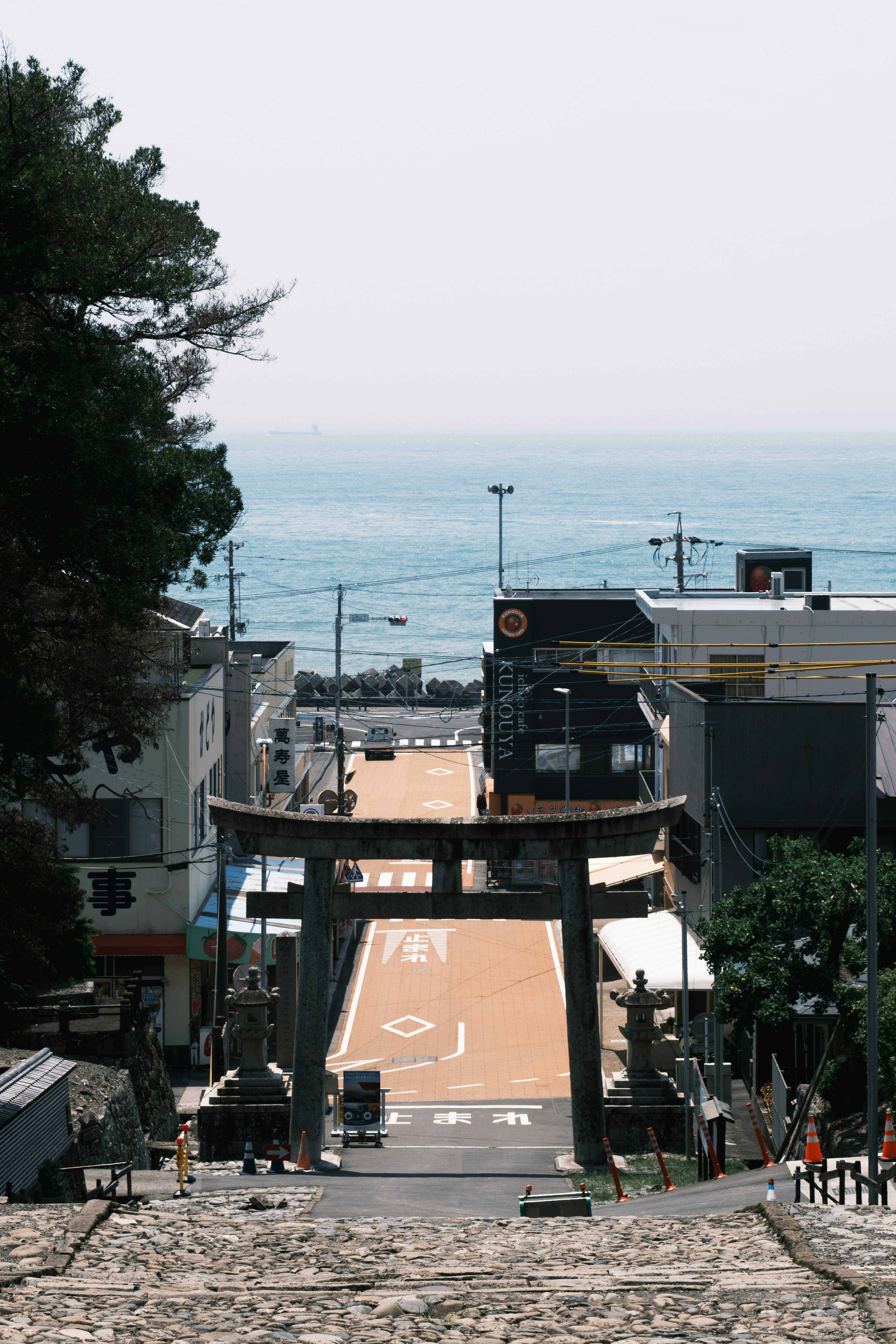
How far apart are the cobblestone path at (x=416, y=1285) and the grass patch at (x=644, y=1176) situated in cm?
690

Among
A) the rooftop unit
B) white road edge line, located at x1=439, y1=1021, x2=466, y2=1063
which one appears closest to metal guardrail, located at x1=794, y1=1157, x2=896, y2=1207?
white road edge line, located at x1=439, y1=1021, x2=466, y2=1063

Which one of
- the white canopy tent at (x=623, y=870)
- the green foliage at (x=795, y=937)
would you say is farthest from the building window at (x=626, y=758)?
the green foliage at (x=795, y=937)

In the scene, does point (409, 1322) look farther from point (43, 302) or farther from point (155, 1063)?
point (155, 1063)

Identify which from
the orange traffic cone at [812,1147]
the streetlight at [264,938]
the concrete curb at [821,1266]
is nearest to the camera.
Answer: the concrete curb at [821,1266]

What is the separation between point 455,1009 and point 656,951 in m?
7.96

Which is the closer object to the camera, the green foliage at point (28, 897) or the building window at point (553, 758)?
Answer: the green foliage at point (28, 897)

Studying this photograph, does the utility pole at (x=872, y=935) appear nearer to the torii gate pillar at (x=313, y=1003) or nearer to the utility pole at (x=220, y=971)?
the torii gate pillar at (x=313, y=1003)

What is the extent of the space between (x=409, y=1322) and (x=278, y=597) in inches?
6385

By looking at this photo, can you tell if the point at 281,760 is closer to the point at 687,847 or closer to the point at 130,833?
the point at 130,833

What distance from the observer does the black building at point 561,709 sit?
55.8 meters

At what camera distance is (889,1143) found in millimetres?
17016

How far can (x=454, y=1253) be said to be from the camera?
11586 millimetres

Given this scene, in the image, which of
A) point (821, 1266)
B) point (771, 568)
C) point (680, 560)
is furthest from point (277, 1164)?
point (680, 560)

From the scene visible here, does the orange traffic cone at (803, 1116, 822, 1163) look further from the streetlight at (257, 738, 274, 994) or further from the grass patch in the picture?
the streetlight at (257, 738, 274, 994)
